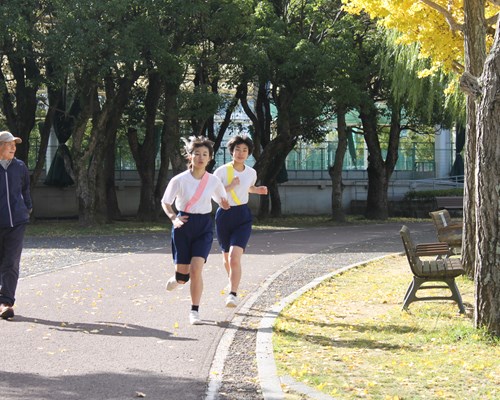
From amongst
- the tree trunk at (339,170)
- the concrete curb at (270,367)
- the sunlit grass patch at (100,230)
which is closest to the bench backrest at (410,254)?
the concrete curb at (270,367)

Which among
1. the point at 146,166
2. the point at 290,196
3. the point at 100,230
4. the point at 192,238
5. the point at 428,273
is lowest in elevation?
the point at 100,230

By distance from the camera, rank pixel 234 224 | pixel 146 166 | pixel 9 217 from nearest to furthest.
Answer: pixel 9 217, pixel 234 224, pixel 146 166

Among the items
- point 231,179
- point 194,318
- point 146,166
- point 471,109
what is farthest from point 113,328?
point 146,166

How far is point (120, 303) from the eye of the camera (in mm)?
11773

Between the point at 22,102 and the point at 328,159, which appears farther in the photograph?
the point at 328,159

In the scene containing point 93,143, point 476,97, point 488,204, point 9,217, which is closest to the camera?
point 488,204

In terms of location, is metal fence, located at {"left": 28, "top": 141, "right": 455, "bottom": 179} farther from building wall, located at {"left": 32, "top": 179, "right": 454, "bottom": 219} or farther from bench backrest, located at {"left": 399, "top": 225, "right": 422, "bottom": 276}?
bench backrest, located at {"left": 399, "top": 225, "right": 422, "bottom": 276}

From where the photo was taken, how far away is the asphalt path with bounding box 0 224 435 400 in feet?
23.6

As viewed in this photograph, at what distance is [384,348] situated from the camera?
866 cm

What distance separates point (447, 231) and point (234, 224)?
629 cm

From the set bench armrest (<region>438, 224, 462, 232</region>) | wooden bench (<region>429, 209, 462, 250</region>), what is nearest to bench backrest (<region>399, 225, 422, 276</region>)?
wooden bench (<region>429, 209, 462, 250</region>)

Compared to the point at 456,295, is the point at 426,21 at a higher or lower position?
higher

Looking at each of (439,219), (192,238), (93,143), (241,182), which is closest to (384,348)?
(192,238)

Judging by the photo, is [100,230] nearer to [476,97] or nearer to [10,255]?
[10,255]
